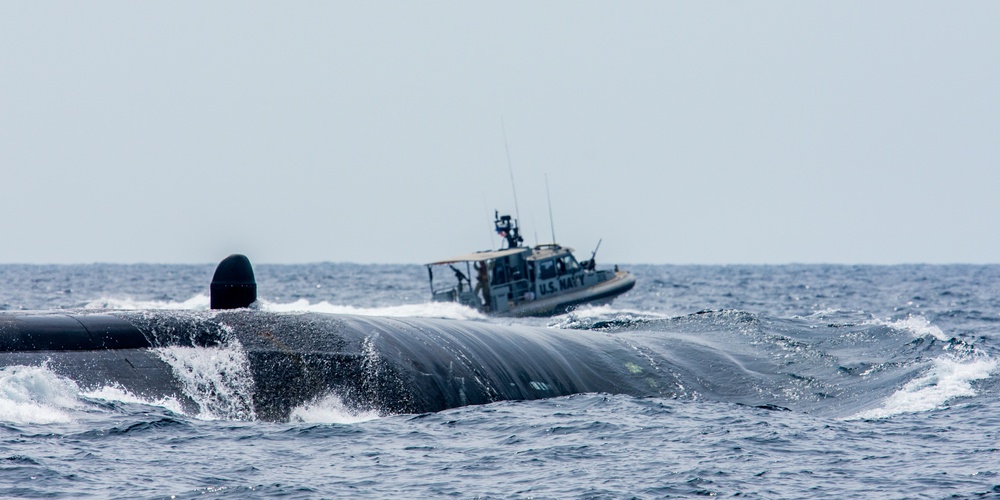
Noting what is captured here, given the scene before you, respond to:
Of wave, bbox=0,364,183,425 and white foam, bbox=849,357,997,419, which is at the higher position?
wave, bbox=0,364,183,425

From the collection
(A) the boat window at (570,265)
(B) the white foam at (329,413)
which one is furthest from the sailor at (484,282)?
(B) the white foam at (329,413)

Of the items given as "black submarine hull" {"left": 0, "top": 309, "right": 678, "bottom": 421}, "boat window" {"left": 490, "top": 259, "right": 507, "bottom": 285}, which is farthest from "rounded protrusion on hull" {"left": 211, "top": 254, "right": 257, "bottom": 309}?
"boat window" {"left": 490, "top": 259, "right": 507, "bottom": 285}

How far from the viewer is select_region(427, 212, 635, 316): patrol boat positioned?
4125cm

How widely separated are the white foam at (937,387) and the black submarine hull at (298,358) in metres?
4.16

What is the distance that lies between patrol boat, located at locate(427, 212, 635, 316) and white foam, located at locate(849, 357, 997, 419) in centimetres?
2132

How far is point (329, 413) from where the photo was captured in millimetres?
13992

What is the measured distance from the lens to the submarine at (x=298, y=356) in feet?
46.5

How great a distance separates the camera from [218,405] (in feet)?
45.4

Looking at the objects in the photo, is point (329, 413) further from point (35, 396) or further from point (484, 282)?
point (484, 282)

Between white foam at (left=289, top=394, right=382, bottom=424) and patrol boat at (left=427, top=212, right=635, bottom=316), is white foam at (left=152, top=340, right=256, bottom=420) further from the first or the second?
patrol boat at (left=427, top=212, right=635, bottom=316)

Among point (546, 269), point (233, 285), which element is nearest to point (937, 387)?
point (233, 285)

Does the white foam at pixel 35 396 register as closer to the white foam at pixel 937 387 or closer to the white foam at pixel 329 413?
the white foam at pixel 329 413

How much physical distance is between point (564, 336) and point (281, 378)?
25.9 feet

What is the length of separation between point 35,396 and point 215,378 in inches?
90.7
